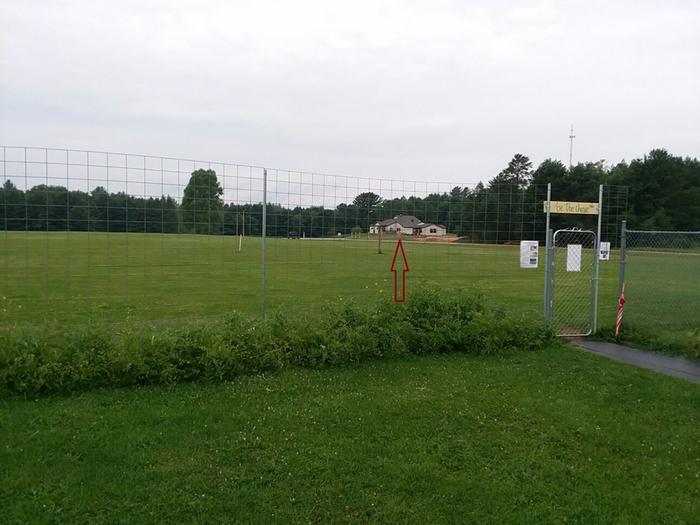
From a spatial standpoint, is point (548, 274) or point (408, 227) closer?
point (548, 274)

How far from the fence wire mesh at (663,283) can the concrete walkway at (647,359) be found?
0.98m

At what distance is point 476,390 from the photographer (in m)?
5.79

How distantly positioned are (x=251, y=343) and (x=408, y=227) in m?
5.45

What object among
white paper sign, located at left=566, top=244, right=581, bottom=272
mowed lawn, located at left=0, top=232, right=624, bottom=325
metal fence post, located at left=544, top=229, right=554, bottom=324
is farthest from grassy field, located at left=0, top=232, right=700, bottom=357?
white paper sign, located at left=566, top=244, right=581, bottom=272

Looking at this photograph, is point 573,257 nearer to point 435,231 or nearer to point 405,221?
point 435,231

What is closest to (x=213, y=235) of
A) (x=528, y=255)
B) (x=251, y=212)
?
(x=251, y=212)

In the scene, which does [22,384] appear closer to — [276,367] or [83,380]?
[83,380]

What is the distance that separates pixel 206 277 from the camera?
19719mm

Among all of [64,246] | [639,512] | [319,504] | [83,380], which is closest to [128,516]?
[319,504]

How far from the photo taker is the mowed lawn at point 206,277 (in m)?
8.94

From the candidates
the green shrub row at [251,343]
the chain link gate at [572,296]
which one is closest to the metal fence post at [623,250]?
the chain link gate at [572,296]

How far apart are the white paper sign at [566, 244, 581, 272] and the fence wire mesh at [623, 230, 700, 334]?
2.62 ft

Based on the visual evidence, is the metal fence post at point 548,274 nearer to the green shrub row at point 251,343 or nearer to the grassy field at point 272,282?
the green shrub row at point 251,343

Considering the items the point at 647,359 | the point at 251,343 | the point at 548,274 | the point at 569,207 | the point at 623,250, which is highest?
the point at 569,207
